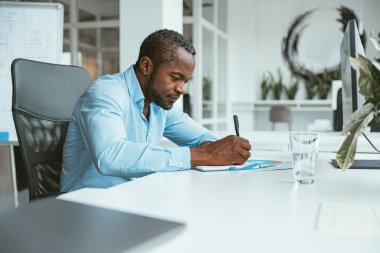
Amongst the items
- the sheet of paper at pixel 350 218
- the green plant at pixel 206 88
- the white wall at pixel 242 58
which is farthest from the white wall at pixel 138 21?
the white wall at pixel 242 58

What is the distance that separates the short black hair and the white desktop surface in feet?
1.79

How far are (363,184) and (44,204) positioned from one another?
0.78 meters

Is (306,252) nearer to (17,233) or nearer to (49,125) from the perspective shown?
(17,233)

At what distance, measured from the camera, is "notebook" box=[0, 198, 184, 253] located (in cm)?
51

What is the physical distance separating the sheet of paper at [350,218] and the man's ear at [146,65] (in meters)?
1.01

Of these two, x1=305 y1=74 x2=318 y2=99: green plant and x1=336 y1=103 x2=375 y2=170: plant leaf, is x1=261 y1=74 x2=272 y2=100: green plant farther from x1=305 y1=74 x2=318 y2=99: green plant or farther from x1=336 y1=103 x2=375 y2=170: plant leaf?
x1=336 y1=103 x2=375 y2=170: plant leaf

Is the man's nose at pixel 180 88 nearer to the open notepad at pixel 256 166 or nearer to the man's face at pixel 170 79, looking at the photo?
the man's face at pixel 170 79

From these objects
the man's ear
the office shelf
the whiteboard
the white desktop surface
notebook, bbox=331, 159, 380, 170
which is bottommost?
the office shelf

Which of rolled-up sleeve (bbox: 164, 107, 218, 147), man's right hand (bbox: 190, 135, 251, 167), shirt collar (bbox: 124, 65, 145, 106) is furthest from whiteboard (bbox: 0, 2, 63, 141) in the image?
man's right hand (bbox: 190, 135, 251, 167)

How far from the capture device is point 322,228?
2.21ft

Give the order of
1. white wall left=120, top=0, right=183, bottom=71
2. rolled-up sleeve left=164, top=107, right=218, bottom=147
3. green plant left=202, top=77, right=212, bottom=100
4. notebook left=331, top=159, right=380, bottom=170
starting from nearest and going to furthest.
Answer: notebook left=331, top=159, right=380, bottom=170 → rolled-up sleeve left=164, top=107, right=218, bottom=147 → white wall left=120, top=0, right=183, bottom=71 → green plant left=202, top=77, right=212, bottom=100

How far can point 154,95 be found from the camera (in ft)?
5.53

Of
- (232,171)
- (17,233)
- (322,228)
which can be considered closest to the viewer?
(17,233)

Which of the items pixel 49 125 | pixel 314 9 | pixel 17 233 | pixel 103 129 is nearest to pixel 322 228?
pixel 17 233
